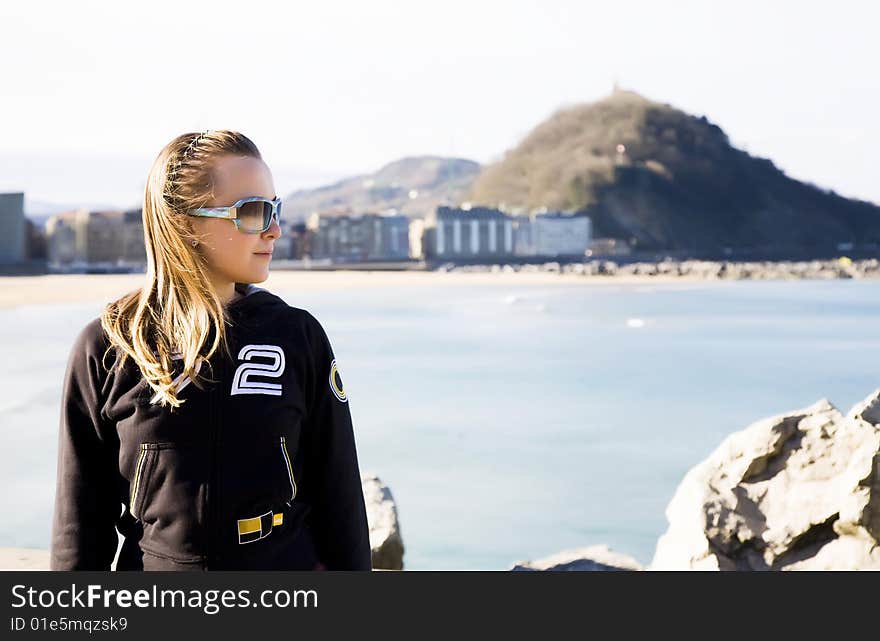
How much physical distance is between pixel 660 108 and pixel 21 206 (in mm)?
108945

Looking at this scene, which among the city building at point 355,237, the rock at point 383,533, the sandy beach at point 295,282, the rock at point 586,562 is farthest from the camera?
the city building at point 355,237

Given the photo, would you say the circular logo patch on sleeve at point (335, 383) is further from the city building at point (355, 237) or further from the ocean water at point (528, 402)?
the city building at point (355, 237)

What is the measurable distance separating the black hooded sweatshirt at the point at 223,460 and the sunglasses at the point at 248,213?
109 mm

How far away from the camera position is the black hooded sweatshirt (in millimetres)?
1782

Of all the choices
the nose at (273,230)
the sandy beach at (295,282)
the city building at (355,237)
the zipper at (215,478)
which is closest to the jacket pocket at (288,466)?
the zipper at (215,478)

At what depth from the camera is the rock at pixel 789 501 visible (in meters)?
4.30

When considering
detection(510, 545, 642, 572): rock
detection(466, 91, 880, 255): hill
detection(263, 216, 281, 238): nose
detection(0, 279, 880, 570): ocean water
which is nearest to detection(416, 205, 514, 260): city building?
detection(466, 91, 880, 255): hill

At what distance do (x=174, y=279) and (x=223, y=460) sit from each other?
31cm

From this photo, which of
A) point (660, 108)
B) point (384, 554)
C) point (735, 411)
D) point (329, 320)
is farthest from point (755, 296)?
point (660, 108)

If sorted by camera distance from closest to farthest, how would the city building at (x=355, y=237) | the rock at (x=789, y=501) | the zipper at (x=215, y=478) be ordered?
the zipper at (x=215, y=478), the rock at (x=789, y=501), the city building at (x=355, y=237)

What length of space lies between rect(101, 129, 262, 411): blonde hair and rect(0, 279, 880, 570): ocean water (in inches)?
256

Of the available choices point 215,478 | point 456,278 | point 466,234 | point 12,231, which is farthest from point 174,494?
point 466,234

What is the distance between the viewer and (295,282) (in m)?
57.9

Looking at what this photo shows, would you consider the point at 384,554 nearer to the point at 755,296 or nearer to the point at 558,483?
the point at 558,483
